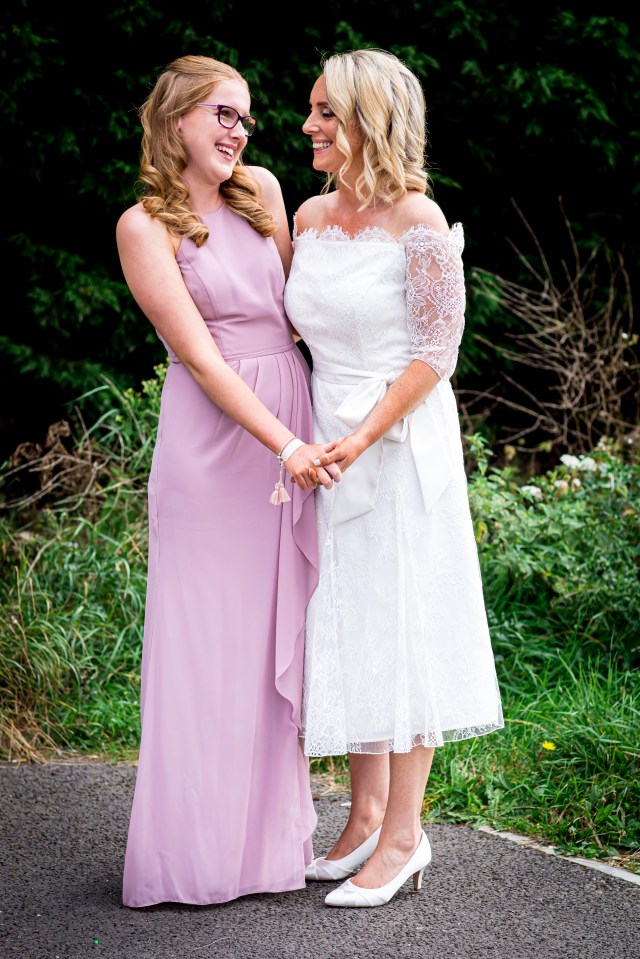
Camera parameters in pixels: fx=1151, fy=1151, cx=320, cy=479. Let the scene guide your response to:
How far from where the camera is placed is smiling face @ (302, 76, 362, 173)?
304cm

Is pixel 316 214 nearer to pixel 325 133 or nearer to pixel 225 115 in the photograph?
pixel 325 133

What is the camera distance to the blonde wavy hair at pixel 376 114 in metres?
2.98

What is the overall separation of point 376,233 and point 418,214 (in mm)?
129

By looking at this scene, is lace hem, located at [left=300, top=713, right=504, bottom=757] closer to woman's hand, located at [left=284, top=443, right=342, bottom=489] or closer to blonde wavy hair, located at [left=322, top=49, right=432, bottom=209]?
woman's hand, located at [left=284, top=443, right=342, bottom=489]

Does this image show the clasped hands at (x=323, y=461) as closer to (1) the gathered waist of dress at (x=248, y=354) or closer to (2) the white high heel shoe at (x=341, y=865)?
(1) the gathered waist of dress at (x=248, y=354)

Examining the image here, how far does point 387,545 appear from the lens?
3104mm

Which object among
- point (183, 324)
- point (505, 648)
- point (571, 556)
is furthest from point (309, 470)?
point (571, 556)

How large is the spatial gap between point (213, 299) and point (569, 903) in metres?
1.91

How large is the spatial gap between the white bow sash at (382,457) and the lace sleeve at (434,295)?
0.14 m

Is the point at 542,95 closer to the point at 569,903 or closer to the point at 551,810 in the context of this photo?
the point at 551,810

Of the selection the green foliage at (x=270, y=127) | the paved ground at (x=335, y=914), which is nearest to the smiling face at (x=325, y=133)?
the paved ground at (x=335, y=914)

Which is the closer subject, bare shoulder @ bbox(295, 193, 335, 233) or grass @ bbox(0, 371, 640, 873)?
bare shoulder @ bbox(295, 193, 335, 233)

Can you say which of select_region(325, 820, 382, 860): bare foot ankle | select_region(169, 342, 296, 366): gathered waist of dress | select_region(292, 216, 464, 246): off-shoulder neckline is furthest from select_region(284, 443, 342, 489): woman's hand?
select_region(325, 820, 382, 860): bare foot ankle

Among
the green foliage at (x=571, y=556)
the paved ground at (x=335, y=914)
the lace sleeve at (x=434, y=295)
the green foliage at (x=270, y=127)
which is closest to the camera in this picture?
the paved ground at (x=335, y=914)
